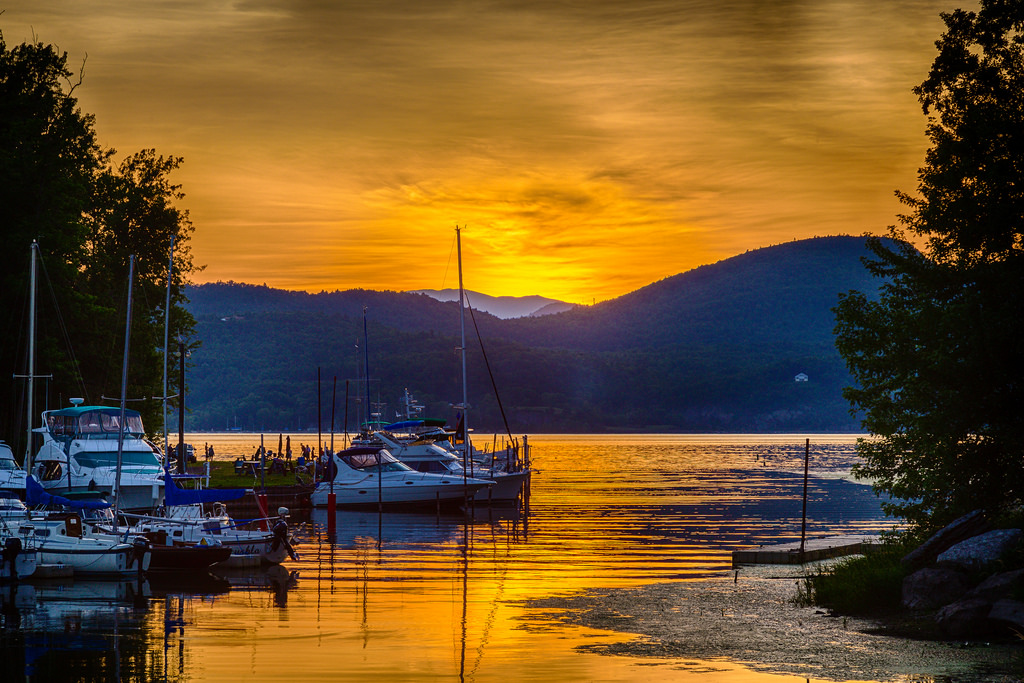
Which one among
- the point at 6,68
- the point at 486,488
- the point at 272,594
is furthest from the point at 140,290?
the point at 272,594

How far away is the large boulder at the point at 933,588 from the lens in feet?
72.3

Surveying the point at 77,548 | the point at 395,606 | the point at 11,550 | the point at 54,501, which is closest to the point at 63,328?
the point at 54,501

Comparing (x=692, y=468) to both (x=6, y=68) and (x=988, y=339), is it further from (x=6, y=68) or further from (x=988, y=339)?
(x=988, y=339)

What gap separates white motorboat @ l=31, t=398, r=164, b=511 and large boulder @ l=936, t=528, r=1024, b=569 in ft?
106

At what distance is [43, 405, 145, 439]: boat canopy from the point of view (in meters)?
47.1

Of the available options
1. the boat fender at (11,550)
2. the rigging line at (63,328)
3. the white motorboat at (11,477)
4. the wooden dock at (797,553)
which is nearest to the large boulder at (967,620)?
the wooden dock at (797,553)

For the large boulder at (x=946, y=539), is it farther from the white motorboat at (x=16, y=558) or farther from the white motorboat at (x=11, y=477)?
the white motorboat at (x=11, y=477)

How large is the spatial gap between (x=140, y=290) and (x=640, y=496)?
3467 centimetres

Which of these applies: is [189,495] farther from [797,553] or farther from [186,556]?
[797,553]

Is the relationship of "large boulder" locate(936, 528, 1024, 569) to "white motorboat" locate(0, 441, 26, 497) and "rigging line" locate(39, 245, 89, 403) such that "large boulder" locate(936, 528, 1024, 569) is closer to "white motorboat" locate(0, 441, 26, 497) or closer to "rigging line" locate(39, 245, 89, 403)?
"white motorboat" locate(0, 441, 26, 497)

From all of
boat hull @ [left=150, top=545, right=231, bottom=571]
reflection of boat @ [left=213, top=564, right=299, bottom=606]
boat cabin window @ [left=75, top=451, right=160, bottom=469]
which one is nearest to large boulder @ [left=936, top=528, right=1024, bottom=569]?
reflection of boat @ [left=213, top=564, right=299, bottom=606]

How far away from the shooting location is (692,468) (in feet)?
380

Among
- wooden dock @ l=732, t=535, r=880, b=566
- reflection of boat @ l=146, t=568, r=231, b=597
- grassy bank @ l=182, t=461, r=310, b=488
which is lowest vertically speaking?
reflection of boat @ l=146, t=568, r=231, b=597

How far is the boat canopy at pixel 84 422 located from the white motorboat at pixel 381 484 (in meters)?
12.0
